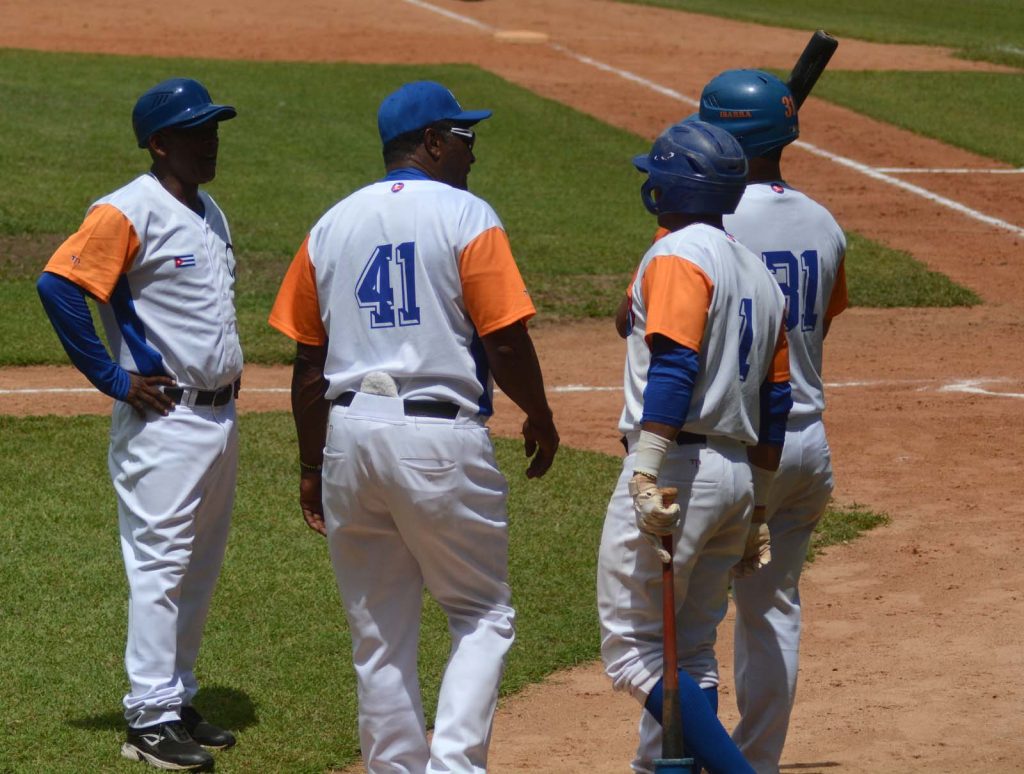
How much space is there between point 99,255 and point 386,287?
48.8 inches

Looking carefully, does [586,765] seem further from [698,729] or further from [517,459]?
[517,459]

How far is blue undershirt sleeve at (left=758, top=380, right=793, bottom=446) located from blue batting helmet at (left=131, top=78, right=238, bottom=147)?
2008 millimetres

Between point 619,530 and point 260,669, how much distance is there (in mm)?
2136

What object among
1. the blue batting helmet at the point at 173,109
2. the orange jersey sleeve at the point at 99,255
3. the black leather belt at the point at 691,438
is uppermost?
the blue batting helmet at the point at 173,109

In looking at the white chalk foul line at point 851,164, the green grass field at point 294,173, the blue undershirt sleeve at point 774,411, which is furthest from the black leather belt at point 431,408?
the white chalk foul line at point 851,164

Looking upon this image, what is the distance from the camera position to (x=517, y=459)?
28.9 feet

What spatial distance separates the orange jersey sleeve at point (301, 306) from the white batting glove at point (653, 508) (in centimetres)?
102

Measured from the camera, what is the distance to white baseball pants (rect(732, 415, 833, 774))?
4742mm

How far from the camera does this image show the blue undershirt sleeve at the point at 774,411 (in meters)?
4.39

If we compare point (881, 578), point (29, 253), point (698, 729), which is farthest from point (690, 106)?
point (698, 729)

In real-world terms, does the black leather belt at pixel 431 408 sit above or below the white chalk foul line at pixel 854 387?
above

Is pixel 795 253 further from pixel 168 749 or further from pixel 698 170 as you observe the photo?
pixel 168 749

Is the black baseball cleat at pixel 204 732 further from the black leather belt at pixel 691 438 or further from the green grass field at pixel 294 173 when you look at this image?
the green grass field at pixel 294 173

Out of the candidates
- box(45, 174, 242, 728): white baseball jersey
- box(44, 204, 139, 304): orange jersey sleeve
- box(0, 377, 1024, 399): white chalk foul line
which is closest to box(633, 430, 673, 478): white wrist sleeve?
box(45, 174, 242, 728): white baseball jersey
